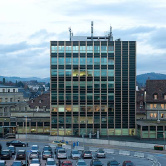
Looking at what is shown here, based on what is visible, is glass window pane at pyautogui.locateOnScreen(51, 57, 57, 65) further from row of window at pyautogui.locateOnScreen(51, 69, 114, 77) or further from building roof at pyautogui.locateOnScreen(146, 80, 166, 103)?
building roof at pyautogui.locateOnScreen(146, 80, 166, 103)

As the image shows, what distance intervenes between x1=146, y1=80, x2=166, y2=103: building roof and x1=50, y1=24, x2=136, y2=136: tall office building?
13.7 feet

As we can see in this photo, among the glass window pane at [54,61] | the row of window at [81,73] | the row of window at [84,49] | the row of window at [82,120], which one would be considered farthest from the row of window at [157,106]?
the glass window pane at [54,61]

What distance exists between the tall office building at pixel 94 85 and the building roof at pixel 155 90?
4161 millimetres

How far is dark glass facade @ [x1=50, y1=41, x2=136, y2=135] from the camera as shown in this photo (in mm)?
111500

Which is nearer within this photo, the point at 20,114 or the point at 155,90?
the point at 155,90

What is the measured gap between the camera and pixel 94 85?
112m

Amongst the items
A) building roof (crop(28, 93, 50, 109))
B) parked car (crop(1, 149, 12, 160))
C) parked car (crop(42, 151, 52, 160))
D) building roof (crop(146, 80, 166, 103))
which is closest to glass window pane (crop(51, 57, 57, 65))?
building roof (crop(28, 93, 50, 109))

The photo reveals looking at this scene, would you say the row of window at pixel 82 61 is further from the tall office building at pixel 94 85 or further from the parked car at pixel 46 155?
the parked car at pixel 46 155

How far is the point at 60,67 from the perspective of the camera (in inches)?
4400

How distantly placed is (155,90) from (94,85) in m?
16.1

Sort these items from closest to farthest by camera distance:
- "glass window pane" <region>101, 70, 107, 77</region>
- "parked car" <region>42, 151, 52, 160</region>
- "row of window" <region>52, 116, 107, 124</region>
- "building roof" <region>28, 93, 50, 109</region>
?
"parked car" <region>42, 151, 52, 160</region>, "glass window pane" <region>101, 70, 107, 77</region>, "row of window" <region>52, 116, 107, 124</region>, "building roof" <region>28, 93, 50, 109</region>

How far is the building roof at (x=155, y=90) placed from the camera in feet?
368

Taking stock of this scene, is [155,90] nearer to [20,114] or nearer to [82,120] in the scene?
[82,120]

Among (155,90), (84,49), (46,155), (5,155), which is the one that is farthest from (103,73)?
(5,155)
